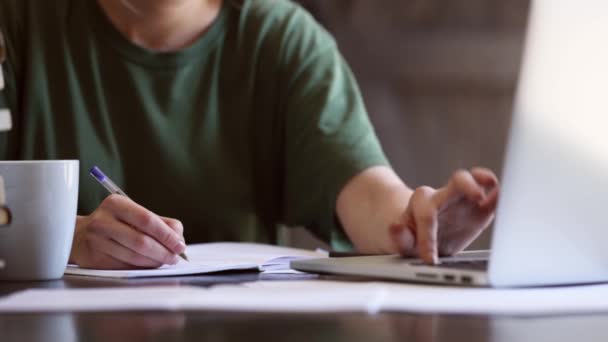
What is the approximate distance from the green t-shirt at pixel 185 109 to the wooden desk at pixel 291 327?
2.52ft

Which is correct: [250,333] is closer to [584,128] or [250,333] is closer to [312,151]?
[584,128]

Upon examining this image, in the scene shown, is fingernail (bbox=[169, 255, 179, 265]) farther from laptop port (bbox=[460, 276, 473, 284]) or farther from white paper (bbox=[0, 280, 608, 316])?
laptop port (bbox=[460, 276, 473, 284])

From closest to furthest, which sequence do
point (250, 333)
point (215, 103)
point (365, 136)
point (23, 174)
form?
point (250, 333)
point (23, 174)
point (365, 136)
point (215, 103)

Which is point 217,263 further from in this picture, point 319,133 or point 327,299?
point 319,133

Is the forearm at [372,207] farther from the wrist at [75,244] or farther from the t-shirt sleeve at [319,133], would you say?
the wrist at [75,244]

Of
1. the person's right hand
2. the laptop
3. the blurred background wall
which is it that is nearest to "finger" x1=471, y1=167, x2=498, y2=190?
the laptop

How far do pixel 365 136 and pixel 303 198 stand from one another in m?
0.14

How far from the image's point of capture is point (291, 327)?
473 mm

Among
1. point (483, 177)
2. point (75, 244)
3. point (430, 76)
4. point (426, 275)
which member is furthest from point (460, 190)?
point (430, 76)

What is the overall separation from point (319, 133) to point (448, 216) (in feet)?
1.48

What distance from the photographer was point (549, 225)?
0.58 metres

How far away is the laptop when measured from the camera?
0.56 m

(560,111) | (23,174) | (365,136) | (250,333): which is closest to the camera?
(250,333)

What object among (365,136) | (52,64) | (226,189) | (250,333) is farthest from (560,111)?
(52,64)
